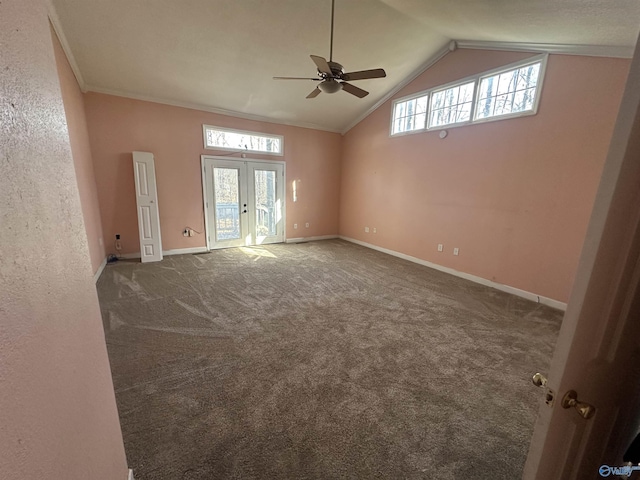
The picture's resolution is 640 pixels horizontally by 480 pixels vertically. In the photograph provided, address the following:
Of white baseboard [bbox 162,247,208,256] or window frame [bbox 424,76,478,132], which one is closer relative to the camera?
window frame [bbox 424,76,478,132]

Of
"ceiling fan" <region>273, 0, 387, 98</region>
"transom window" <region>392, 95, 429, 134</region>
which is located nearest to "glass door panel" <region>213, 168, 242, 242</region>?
"ceiling fan" <region>273, 0, 387, 98</region>

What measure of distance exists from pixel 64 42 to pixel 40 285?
455cm

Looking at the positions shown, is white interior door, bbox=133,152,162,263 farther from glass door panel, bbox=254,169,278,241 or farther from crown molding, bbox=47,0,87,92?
glass door panel, bbox=254,169,278,241

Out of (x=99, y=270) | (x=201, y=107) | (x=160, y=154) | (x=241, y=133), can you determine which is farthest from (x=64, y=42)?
(x=99, y=270)

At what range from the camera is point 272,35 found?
11.3ft

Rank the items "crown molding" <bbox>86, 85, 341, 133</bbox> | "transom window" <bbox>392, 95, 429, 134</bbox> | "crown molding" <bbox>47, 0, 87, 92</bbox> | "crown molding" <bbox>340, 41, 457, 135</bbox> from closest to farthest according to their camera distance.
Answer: "crown molding" <bbox>47, 0, 87, 92</bbox>
"crown molding" <bbox>340, 41, 457, 135</bbox>
"crown molding" <bbox>86, 85, 341, 133</bbox>
"transom window" <bbox>392, 95, 429, 134</bbox>

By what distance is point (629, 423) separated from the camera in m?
0.57

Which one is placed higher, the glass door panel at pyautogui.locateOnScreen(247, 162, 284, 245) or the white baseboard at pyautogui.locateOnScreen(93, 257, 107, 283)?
the glass door panel at pyautogui.locateOnScreen(247, 162, 284, 245)

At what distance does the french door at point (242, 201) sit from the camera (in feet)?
17.5

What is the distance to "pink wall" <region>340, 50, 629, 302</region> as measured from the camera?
2891mm

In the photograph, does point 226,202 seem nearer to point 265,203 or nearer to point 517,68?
point 265,203

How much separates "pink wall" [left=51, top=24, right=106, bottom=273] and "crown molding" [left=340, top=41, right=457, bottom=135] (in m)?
5.12

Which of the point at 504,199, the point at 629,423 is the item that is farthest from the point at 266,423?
the point at 504,199

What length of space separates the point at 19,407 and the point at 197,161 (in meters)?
5.33
